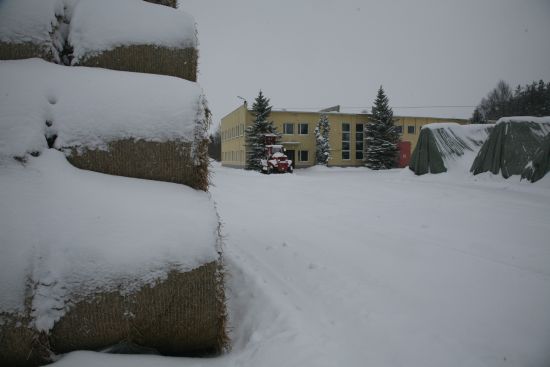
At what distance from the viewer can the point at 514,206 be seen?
20.8 feet

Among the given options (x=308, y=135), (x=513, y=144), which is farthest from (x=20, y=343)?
(x=308, y=135)

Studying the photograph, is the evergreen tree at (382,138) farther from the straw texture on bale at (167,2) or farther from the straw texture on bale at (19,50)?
the straw texture on bale at (19,50)

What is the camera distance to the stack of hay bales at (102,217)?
1541mm

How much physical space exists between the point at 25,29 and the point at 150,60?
2.63 ft

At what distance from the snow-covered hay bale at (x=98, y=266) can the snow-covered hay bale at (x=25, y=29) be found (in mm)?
838

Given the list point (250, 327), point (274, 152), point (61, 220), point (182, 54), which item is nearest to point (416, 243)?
point (250, 327)

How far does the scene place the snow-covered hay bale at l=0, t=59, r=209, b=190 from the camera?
1806 mm

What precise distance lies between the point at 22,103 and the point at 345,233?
397cm

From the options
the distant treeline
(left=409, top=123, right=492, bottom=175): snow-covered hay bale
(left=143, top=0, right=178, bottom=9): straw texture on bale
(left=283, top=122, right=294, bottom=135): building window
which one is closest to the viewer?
(left=143, top=0, right=178, bottom=9): straw texture on bale

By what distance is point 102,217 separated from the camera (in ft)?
5.60

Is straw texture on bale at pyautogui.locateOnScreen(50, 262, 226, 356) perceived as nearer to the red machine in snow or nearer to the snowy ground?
the snowy ground

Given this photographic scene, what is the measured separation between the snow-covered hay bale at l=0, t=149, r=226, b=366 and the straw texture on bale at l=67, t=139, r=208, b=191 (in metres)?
0.09

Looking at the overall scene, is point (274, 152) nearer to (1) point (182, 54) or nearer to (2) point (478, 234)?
(2) point (478, 234)

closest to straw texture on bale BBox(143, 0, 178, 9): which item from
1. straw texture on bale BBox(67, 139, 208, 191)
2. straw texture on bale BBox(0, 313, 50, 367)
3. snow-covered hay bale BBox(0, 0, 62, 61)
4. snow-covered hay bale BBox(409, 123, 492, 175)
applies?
snow-covered hay bale BBox(0, 0, 62, 61)
